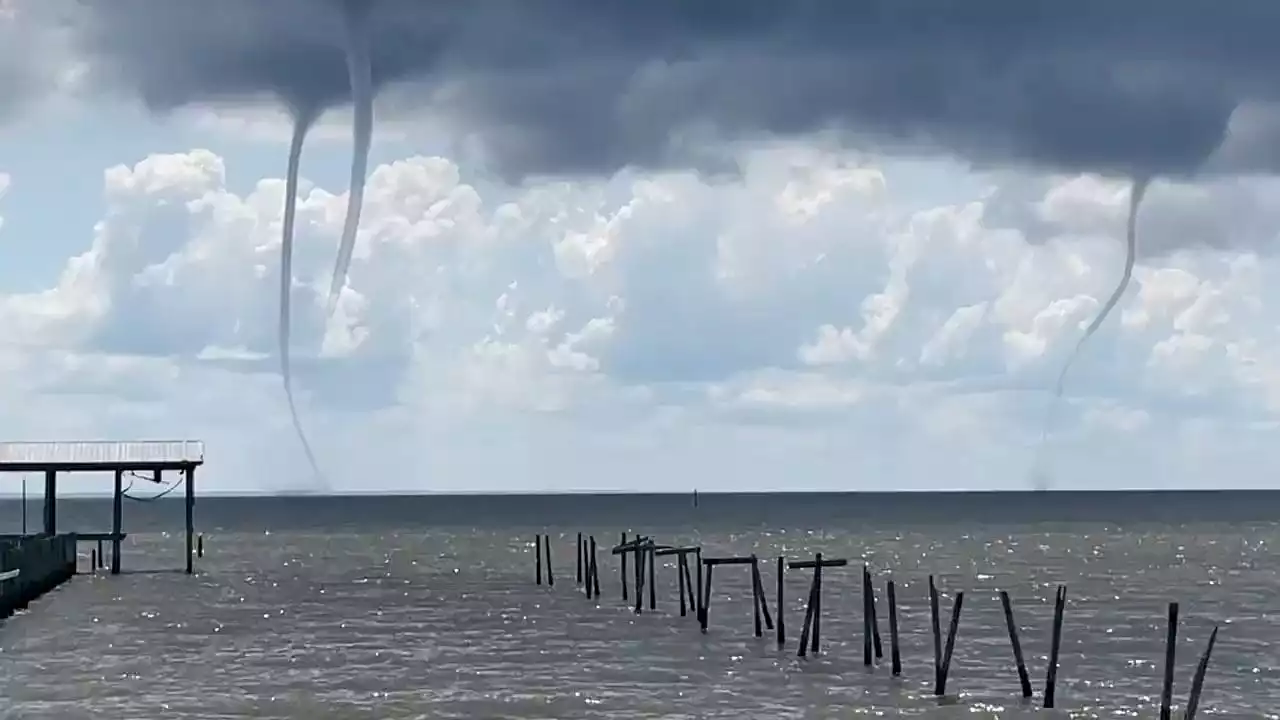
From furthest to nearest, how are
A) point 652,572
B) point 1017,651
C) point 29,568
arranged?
1. point 29,568
2. point 652,572
3. point 1017,651

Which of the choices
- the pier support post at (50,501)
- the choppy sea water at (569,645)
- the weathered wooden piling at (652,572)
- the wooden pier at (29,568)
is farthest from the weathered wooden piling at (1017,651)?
the pier support post at (50,501)

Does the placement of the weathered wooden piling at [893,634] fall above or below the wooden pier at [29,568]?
below

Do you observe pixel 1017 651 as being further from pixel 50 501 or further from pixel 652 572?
pixel 50 501

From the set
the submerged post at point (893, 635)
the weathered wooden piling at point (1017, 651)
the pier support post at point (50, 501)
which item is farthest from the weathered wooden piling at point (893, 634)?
the pier support post at point (50, 501)

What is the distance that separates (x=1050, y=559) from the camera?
114125 mm

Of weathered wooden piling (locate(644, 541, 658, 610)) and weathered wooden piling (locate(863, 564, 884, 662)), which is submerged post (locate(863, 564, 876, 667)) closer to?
weathered wooden piling (locate(863, 564, 884, 662))

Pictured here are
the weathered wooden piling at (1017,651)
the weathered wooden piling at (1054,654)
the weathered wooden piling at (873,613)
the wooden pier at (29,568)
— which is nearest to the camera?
the weathered wooden piling at (1054,654)

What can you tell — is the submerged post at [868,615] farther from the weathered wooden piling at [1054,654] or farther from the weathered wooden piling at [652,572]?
the weathered wooden piling at [652,572]

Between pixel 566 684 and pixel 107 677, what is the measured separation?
40.3ft

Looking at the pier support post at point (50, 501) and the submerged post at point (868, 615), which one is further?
the pier support post at point (50, 501)

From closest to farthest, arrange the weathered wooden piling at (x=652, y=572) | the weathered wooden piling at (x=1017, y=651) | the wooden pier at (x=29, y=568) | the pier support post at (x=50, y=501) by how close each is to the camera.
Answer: the weathered wooden piling at (x=1017, y=651)
the wooden pier at (x=29, y=568)
the weathered wooden piling at (x=652, y=572)
the pier support post at (x=50, y=501)

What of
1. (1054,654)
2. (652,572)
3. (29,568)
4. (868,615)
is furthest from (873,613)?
(29,568)

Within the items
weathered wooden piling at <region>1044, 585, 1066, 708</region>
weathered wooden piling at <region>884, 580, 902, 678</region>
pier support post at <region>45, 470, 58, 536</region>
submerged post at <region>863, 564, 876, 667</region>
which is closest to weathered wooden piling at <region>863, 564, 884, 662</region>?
submerged post at <region>863, 564, 876, 667</region>

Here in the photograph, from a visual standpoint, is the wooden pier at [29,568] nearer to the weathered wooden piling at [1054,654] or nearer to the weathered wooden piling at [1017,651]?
the weathered wooden piling at [1017,651]
